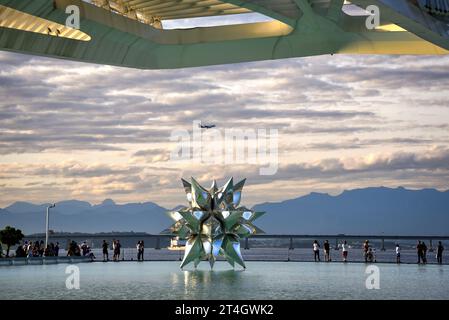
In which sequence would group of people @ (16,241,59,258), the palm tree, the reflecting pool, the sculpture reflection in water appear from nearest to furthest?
1. the reflecting pool
2. the sculpture reflection in water
3. group of people @ (16,241,59,258)
4. the palm tree

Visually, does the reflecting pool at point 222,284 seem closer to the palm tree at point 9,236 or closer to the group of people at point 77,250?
the group of people at point 77,250

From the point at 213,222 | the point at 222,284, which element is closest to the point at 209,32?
the point at 213,222

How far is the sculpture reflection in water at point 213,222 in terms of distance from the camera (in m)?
28.9

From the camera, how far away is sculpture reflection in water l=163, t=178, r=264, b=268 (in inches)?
1137

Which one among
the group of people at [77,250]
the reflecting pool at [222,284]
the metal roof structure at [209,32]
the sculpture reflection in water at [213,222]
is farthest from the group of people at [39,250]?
the sculpture reflection in water at [213,222]

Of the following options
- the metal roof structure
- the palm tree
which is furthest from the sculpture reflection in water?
the palm tree

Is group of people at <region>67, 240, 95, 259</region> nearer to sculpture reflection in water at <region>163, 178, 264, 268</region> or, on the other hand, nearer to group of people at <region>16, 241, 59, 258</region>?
group of people at <region>16, 241, 59, 258</region>

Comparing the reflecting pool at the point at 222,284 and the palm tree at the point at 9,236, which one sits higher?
the palm tree at the point at 9,236

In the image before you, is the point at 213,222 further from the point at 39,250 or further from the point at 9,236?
the point at 9,236

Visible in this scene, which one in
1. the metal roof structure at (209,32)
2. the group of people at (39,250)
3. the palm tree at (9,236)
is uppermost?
the metal roof structure at (209,32)

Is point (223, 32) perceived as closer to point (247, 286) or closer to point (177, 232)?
point (177, 232)

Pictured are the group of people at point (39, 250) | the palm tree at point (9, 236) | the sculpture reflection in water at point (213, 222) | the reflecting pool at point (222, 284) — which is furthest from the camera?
the palm tree at point (9, 236)
